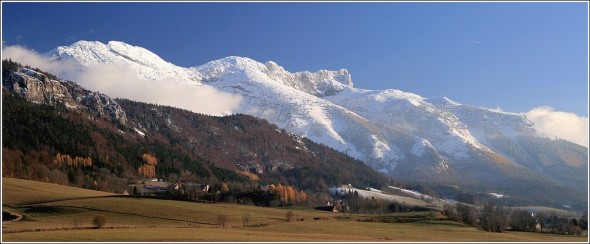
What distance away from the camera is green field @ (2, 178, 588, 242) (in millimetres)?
85875

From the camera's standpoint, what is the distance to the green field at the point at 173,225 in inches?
3381

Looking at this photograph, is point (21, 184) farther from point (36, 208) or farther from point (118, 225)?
point (118, 225)

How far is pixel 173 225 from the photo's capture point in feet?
358

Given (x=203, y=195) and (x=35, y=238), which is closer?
(x=35, y=238)

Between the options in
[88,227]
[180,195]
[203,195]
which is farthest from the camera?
[203,195]

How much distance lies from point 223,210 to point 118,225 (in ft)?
138

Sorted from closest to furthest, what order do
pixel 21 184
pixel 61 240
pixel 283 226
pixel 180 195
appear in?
1. pixel 61 240
2. pixel 283 226
3. pixel 21 184
4. pixel 180 195

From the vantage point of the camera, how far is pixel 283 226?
4513 inches

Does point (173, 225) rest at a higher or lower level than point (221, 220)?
lower

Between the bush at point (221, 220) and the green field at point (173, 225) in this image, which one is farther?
the bush at point (221, 220)

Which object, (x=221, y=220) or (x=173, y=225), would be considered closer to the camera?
(x=173, y=225)

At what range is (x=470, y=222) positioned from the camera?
162 m

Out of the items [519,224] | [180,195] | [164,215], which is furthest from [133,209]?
[519,224]

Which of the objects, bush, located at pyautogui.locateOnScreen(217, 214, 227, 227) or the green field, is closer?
the green field
